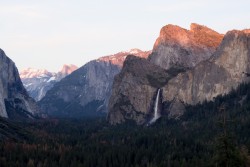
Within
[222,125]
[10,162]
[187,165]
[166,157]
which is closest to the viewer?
[222,125]

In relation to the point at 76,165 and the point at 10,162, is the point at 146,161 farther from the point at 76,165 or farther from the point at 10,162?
the point at 10,162

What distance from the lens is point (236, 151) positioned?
49.0m

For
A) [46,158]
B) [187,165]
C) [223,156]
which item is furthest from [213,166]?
[46,158]

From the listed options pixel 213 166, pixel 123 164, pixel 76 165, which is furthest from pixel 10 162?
pixel 213 166

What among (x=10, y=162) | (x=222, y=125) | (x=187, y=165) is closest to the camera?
(x=222, y=125)

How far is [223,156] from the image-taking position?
4909 cm

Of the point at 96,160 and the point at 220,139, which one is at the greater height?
the point at 220,139

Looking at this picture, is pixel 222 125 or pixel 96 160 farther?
pixel 96 160

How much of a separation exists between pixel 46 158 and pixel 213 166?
155402 millimetres

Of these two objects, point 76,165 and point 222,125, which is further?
point 76,165

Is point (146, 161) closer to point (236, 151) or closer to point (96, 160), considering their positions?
point (96, 160)

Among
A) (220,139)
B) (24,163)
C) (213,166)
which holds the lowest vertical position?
(24,163)

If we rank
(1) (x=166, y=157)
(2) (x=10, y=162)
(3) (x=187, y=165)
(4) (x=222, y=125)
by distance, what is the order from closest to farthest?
(4) (x=222, y=125) < (3) (x=187, y=165) < (2) (x=10, y=162) < (1) (x=166, y=157)

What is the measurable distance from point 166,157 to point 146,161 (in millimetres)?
8780
